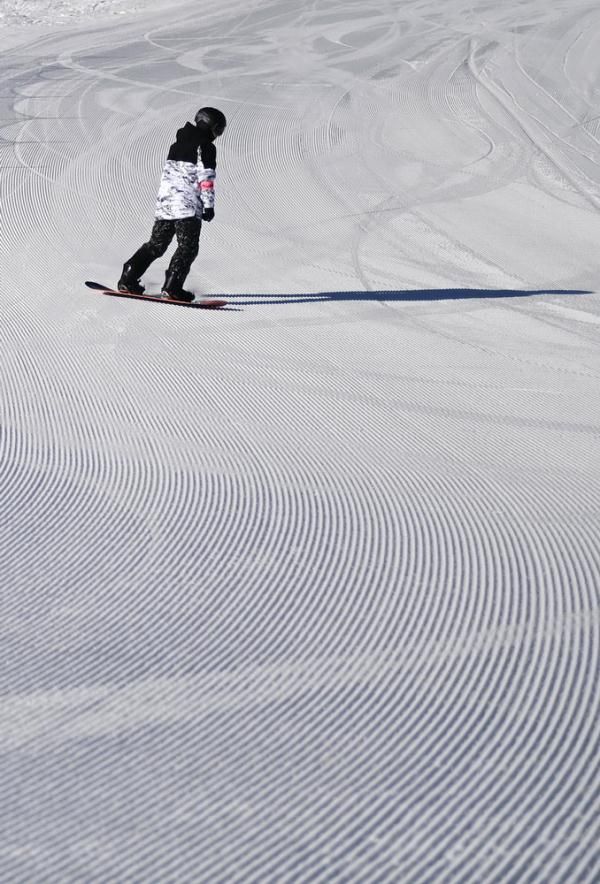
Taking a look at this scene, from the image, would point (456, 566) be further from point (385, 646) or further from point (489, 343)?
point (489, 343)

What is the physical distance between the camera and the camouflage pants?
7273mm

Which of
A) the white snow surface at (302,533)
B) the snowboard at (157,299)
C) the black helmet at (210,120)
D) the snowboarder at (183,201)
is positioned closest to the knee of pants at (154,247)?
the snowboarder at (183,201)

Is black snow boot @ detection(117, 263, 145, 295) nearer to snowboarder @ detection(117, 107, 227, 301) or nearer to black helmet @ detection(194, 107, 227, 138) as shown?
snowboarder @ detection(117, 107, 227, 301)

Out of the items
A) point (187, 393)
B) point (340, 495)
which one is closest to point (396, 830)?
point (340, 495)

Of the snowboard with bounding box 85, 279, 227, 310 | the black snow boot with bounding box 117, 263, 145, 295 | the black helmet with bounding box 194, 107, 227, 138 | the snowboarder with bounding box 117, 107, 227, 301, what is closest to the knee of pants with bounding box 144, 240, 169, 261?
the snowboarder with bounding box 117, 107, 227, 301

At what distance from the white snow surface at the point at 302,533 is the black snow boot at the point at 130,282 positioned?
1.19 feet

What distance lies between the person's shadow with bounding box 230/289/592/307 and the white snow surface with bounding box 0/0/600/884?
40 millimetres

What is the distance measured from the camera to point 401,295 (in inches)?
315

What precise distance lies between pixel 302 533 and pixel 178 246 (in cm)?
379

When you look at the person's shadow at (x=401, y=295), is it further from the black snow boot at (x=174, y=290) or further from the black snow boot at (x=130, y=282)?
the black snow boot at (x=130, y=282)

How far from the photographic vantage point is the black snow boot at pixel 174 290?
24.0 ft

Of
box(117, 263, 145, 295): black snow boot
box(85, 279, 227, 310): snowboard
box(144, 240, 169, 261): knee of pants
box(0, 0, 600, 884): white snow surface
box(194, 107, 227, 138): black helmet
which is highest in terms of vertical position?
box(194, 107, 227, 138): black helmet

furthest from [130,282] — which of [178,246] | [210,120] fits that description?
[210,120]

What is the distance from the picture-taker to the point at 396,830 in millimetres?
2568
